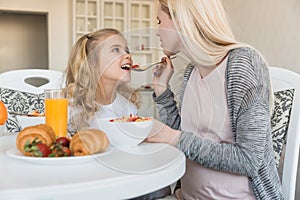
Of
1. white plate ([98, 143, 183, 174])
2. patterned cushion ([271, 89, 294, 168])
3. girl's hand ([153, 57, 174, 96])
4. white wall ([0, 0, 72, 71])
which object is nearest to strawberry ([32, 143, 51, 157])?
white plate ([98, 143, 183, 174])

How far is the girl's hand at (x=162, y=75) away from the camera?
3.94 ft

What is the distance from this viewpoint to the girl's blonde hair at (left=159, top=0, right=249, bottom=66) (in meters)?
1.07

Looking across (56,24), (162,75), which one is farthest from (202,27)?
(56,24)

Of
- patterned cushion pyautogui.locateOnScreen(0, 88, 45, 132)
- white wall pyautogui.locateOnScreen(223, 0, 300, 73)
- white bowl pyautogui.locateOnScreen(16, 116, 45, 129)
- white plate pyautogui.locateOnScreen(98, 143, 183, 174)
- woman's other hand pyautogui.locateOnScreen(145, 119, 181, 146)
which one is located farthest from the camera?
white wall pyautogui.locateOnScreen(223, 0, 300, 73)

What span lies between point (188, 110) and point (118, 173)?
0.60 metres

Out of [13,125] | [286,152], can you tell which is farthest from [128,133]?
[13,125]

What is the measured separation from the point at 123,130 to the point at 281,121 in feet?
2.11

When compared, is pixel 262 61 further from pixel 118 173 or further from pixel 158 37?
pixel 118 173

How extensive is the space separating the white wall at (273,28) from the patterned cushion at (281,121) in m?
0.86

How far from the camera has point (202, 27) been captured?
1.07 metres

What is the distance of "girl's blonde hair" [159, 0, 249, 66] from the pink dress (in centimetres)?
5

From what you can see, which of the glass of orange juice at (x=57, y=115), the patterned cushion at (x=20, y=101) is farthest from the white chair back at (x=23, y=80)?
the glass of orange juice at (x=57, y=115)

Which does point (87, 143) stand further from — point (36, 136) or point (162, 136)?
point (162, 136)

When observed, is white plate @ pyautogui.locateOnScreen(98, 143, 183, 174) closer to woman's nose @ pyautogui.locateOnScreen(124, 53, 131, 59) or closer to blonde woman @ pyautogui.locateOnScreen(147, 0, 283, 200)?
blonde woman @ pyautogui.locateOnScreen(147, 0, 283, 200)
